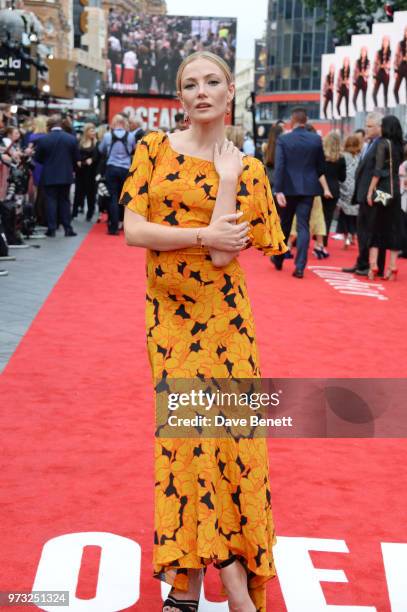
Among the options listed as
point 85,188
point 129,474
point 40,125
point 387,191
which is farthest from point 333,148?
point 129,474

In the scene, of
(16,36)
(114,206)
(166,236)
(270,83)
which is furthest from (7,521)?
(270,83)

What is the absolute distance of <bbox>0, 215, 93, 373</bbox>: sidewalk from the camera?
26.6 feet

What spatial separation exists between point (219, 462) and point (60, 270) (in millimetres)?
9136

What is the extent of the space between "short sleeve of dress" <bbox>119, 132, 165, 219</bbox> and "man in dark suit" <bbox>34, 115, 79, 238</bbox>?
1248 cm

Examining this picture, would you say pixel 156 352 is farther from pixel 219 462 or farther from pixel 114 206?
pixel 114 206

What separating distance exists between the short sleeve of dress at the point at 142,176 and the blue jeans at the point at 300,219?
8547 millimetres

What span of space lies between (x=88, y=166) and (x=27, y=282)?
8073mm

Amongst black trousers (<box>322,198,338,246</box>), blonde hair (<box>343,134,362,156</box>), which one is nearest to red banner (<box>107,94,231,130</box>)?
blonde hair (<box>343,134,362,156</box>)

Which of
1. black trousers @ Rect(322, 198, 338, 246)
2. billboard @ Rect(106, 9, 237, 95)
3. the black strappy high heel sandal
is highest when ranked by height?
billboard @ Rect(106, 9, 237, 95)

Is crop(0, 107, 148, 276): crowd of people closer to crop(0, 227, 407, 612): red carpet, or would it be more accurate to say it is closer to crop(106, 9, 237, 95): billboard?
crop(0, 227, 407, 612): red carpet

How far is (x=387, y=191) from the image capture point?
11.4m

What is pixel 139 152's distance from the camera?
10.4 feet

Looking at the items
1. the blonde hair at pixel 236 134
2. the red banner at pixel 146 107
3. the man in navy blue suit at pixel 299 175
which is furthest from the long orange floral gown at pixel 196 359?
the red banner at pixel 146 107

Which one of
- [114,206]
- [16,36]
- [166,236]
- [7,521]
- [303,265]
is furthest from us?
[16,36]
